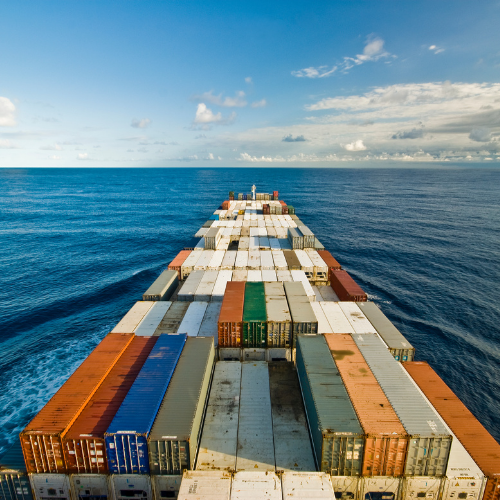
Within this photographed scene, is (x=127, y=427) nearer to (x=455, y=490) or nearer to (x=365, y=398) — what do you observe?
(x=365, y=398)

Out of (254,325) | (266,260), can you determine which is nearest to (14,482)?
(254,325)

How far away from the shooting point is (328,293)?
155 feet

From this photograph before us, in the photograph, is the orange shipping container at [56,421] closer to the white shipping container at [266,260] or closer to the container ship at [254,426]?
the container ship at [254,426]

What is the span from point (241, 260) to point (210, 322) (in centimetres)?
1939

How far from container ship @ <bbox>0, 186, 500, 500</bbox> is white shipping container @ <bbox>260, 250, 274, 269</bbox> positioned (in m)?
17.6

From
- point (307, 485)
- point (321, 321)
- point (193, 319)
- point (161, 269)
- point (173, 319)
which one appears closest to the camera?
point (307, 485)

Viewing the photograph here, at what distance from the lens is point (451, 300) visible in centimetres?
5581

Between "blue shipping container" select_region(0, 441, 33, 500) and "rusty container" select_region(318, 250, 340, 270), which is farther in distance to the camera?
"rusty container" select_region(318, 250, 340, 270)

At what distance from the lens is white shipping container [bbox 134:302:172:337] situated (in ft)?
106

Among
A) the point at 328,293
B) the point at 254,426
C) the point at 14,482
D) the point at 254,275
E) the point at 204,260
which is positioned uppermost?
the point at 254,275

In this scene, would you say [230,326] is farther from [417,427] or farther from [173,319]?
[417,427]

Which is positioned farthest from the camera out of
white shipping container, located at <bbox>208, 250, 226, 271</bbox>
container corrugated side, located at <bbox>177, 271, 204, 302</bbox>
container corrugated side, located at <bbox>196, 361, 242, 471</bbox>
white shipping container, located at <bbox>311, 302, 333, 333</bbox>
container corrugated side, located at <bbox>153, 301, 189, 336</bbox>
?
white shipping container, located at <bbox>208, 250, 226, 271</bbox>

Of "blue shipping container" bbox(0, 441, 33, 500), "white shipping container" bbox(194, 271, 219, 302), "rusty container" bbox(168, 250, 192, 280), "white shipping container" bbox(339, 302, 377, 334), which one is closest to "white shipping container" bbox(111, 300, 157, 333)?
"white shipping container" bbox(194, 271, 219, 302)

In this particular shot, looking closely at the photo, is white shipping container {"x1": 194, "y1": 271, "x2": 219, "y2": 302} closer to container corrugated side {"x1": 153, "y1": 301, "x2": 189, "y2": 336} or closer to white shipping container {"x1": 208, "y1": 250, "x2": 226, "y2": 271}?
container corrugated side {"x1": 153, "y1": 301, "x2": 189, "y2": 336}
